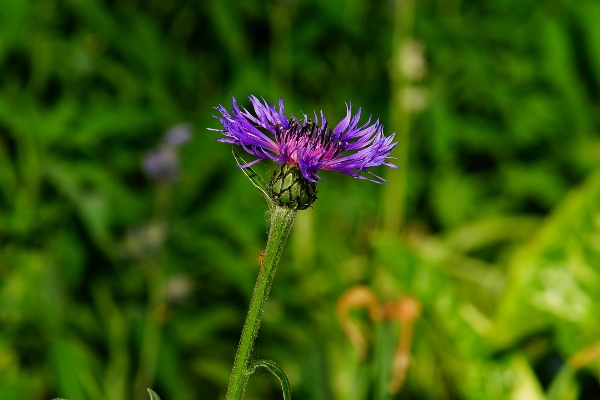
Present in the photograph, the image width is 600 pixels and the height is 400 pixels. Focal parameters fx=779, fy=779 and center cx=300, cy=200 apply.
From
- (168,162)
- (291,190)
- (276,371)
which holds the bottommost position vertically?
(276,371)

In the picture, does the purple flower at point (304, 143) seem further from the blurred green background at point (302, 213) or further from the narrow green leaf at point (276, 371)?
the blurred green background at point (302, 213)

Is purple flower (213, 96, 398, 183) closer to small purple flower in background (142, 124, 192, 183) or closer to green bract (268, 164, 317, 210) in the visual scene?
green bract (268, 164, 317, 210)

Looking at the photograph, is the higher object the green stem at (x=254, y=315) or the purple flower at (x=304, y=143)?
the purple flower at (x=304, y=143)

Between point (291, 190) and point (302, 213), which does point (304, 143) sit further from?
point (302, 213)

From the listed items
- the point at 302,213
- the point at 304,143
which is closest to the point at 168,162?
the point at 302,213

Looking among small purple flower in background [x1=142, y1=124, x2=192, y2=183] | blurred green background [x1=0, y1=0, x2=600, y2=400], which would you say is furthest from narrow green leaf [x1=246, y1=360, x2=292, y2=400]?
small purple flower in background [x1=142, y1=124, x2=192, y2=183]

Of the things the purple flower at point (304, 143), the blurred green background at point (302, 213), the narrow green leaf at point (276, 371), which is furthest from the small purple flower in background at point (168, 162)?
the narrow green leaf at point (276, 371)

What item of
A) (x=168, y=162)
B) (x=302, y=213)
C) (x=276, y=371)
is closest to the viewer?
(x=276, y=371)
